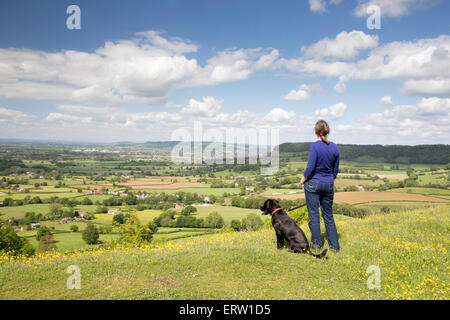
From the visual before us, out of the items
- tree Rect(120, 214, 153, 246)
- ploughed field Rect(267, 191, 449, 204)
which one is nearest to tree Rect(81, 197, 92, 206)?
tree Rect(120, 214, 153, 246)

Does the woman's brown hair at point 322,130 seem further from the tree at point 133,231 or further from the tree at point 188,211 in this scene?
the tree at point 188,211

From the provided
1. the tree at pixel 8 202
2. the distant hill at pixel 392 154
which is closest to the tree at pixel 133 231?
the tree at pixel 8 202

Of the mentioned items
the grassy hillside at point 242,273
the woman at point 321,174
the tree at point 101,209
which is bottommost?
the tree at point 101,209

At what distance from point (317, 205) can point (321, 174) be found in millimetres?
809

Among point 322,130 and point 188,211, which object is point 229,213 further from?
point 322,130

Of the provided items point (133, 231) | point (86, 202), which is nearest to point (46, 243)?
point (133, 231)

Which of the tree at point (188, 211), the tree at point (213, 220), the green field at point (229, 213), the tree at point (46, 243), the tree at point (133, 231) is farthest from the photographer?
the tree at point (188, 211)

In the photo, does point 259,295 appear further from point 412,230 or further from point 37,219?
point 37,219

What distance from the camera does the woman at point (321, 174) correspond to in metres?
6.16

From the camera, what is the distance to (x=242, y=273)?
528cm

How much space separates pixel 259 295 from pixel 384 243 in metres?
4.67

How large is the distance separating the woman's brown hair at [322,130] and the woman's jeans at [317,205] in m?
1.10

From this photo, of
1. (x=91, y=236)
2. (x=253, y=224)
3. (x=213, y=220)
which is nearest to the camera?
(x=253, y=224)

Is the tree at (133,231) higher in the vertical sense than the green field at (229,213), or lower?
higher
